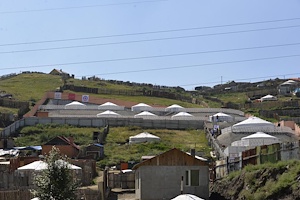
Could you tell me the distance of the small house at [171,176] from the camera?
38.2 metres

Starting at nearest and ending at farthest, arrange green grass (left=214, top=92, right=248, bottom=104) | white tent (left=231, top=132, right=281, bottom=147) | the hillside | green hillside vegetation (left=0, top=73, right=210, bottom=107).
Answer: the hillside → white tent (left=231, top=132, right=281, bottom=147) → green hillside vegetation (left=0, top=73, right=210, bottom=107) → green grass (left=214, top=92, right=248, bottom=104)

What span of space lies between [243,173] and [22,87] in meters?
94.3

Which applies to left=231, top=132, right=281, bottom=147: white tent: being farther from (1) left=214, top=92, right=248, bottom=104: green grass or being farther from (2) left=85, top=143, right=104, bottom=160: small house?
(1) left=214, top=92, right=248, bottom=104: green grass

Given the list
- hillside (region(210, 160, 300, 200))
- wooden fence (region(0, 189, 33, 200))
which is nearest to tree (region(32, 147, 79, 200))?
wooden fence (region(0, 189, 33, 200))

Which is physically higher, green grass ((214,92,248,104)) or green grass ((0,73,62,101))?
green grass ((0,73,62,101))

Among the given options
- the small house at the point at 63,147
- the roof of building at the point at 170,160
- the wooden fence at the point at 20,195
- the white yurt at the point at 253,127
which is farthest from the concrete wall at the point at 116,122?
the wooden fence at the point at 20,195

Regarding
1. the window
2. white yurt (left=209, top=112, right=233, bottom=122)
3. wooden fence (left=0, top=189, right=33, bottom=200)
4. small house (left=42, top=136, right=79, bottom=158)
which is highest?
white yurt (left=209, top=112, right=233, bottom=122)

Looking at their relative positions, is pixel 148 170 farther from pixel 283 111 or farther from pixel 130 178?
pixel 283 111

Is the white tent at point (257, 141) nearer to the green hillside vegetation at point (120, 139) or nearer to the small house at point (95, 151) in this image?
the green hillside vegetation at point (120, 139)

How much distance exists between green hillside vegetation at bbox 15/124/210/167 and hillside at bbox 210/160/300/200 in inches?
730

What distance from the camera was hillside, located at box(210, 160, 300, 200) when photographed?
2794 centimetres

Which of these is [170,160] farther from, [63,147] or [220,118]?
[220,118]

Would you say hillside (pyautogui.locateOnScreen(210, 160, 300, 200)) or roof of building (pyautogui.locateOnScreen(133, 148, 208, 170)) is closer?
hillside (pyautogui.locateOnScreen(210, 160, 300, 200))

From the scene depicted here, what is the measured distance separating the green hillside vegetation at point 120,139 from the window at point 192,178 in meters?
14.3
